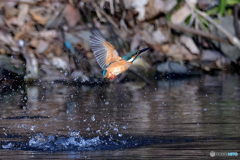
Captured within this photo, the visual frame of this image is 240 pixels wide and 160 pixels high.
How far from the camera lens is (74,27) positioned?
Answer: 404 inches

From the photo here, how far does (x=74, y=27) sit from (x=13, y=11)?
1.26 m

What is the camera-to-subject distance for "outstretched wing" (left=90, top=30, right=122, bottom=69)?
5.00m

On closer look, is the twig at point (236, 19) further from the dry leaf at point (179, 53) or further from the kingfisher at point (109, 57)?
the kingfisher at point (109, 57)

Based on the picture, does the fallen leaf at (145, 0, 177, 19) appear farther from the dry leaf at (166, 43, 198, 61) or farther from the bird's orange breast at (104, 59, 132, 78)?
the bird's orange breast at (104, 59, 132, 78)

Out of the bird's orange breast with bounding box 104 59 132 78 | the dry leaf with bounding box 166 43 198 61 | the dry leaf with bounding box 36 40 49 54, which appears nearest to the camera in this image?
the bird's orange breast with bounding box 104 59 132 78

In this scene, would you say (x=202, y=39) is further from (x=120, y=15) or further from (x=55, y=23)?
(x=55, y=23)

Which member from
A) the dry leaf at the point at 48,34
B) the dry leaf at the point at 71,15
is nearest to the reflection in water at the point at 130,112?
the dry leaf at the point at 48,34

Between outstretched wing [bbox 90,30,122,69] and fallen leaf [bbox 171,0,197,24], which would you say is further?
fallen leaf [bbox 171,0,197,24]

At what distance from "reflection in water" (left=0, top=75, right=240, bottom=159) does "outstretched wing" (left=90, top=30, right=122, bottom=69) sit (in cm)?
65

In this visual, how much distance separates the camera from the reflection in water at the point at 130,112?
15.0ft

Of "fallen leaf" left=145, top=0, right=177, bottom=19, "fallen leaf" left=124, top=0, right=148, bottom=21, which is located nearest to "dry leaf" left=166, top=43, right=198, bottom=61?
"fallen leaf" left=145, top=0, right=177, bottom=19

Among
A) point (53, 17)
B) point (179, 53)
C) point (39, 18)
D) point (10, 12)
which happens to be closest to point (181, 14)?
point (179, 53)

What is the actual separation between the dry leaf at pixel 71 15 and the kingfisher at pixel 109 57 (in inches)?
210

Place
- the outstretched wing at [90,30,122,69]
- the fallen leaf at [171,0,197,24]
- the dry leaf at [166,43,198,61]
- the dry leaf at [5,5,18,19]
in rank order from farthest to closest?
the fallen leaf at [171,0,197,24] < the dry leaf at [166,43,198,61] < the dry leaf at [5,5,18,19] < the outstretched wing at [90,30,122,69]
